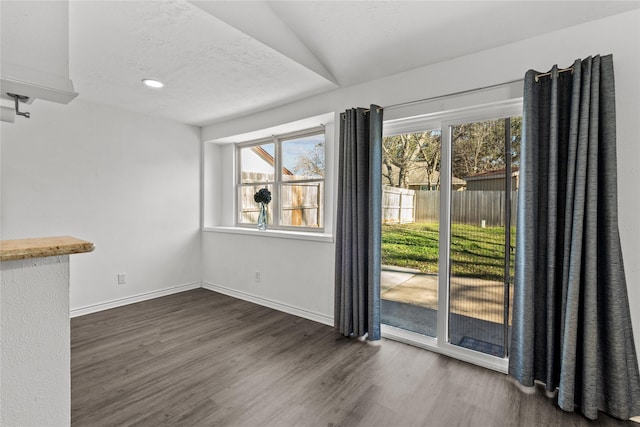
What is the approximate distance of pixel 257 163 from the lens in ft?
14.4

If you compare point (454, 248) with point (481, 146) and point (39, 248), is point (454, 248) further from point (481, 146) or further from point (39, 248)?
point (39, 248)

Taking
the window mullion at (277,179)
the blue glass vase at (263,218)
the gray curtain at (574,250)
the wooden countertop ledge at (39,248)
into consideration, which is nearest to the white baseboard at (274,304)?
the blue glass vase at (263,218)

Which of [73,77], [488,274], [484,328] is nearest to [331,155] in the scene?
[488,274]

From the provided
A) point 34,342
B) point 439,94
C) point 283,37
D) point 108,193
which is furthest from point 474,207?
point 108,193

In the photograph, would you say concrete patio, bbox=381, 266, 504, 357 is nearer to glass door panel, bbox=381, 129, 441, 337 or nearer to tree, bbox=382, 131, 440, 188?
glass door panel, bbox=381, 129, 441, 337

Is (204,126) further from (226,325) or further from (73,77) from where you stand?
(226,325)

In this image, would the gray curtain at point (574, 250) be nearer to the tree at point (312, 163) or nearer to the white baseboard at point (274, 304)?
the white baseboard at point (274, 304)

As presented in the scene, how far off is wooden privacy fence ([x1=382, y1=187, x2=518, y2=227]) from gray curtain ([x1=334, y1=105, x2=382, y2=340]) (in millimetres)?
240

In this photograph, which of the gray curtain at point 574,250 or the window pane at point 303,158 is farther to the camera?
the window pane at point 303,158

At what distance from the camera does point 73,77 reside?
268 centimetres

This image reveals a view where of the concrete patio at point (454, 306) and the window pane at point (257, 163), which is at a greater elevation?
the window pane at point (257, 163)

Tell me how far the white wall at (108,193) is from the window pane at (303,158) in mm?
1406

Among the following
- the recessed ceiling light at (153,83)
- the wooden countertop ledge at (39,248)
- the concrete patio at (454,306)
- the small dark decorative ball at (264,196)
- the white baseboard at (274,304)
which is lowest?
the white baseboard at (274,304)

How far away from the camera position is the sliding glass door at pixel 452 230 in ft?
7.60
